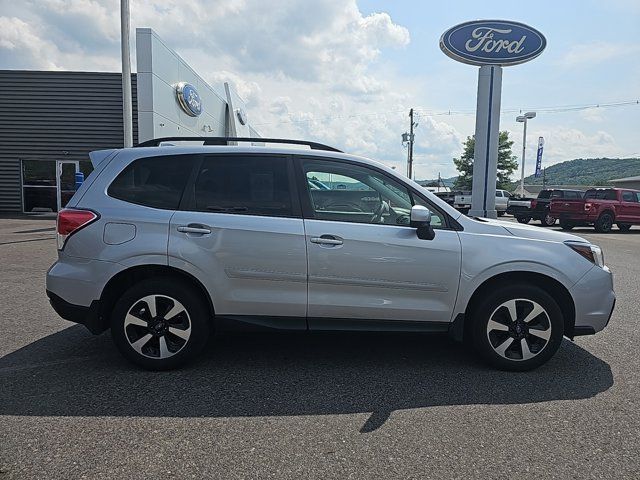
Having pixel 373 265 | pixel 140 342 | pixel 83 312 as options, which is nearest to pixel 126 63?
pixel 83 312

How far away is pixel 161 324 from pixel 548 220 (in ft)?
69.5

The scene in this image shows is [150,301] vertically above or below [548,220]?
below

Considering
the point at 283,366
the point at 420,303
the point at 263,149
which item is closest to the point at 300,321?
the point at 283,366

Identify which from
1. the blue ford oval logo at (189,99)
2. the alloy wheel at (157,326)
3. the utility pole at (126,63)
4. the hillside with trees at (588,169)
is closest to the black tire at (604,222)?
the blue ford oval logo at (189,99)

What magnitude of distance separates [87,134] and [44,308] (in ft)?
55.7

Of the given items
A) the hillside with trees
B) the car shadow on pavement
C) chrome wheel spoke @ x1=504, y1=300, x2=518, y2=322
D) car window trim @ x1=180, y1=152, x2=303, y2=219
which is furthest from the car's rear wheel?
the hillside with trees

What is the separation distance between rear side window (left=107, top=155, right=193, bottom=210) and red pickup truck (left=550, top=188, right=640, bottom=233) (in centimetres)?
1898

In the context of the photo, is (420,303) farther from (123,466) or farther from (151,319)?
(123,466)

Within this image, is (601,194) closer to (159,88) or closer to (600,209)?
(600,209)

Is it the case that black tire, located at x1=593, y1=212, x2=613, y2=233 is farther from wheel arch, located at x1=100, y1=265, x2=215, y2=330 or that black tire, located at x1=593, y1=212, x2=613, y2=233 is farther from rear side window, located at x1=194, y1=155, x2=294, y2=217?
wheel arch, located at x1=100, y1=265, x2=215, y2=330

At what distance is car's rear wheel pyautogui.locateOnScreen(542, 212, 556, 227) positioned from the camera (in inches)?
849

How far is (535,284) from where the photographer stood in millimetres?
4262

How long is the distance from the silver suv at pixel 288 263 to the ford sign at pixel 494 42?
12205 mm

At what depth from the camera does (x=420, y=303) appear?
162 inches
